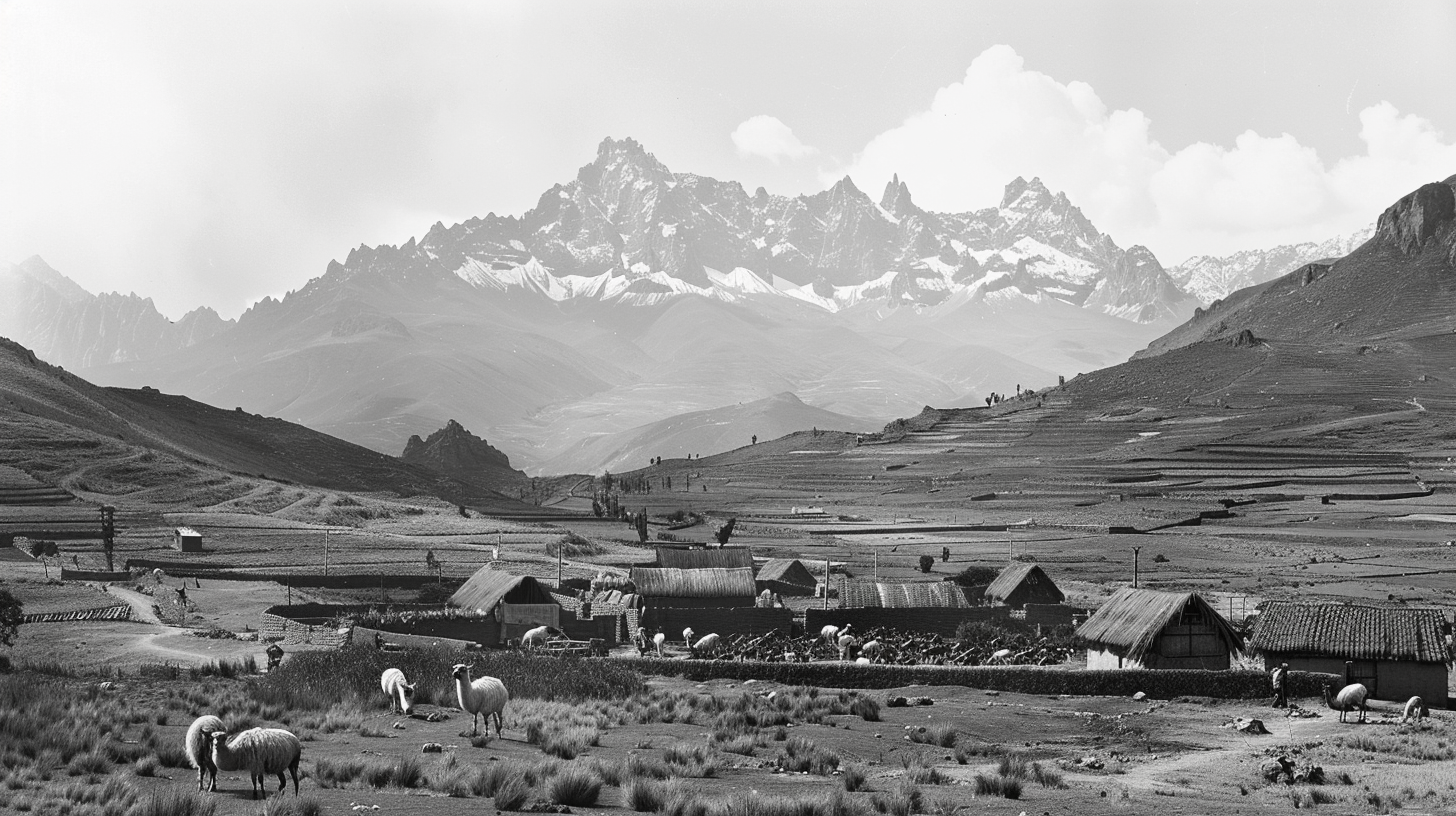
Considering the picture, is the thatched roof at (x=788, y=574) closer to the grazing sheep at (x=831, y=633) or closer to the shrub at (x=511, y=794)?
the grazing sheep at (x=831, y=633)

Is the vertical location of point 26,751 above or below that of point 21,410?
below

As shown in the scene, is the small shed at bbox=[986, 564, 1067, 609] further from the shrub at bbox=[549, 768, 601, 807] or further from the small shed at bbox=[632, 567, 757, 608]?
the shrub at bbox=[549, 768, 601, 807]

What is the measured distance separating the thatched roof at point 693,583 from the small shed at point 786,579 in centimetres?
673

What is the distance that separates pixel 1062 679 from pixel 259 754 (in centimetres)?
2281

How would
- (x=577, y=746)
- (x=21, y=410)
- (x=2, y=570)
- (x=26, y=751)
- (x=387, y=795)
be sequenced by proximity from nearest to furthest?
(x=387, y=795)
(x=26, y=751)
(x=577, y=746)
(x=2, y=570)
(x=21, y=410)

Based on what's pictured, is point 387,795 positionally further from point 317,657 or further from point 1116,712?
point 1116,712

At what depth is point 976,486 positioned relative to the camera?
181625 mm

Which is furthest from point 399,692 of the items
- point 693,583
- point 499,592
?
point 693,583

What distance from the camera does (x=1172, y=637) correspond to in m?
41.8

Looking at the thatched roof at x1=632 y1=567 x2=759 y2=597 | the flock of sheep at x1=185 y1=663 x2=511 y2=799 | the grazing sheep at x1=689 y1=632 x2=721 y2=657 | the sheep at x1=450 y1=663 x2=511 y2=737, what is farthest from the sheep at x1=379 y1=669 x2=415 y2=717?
the thatched roof at x1=632 y1=567 x2=759 y2=597

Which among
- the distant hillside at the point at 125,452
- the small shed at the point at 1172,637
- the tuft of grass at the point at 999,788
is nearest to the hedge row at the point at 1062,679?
the small shed at the point at 1172,637

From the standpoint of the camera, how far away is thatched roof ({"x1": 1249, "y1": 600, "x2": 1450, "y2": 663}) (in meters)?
38.4

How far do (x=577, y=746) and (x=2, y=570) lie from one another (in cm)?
5533

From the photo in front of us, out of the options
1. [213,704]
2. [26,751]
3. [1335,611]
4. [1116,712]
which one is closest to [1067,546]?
[1335,611]
